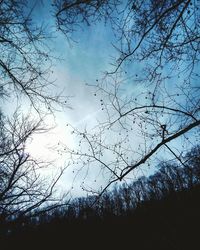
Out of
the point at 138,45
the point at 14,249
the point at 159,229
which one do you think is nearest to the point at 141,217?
the point at 159,229

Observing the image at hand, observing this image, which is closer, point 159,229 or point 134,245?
point 134,245

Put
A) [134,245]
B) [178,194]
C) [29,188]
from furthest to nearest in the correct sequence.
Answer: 1. [178,194]
2. [134,245]
3. [29,188]

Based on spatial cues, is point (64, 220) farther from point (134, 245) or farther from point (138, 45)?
point (138, 45)

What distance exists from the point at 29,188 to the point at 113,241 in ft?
17.4

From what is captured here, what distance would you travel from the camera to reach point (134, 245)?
29.3ft

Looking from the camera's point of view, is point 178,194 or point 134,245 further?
point 178,194

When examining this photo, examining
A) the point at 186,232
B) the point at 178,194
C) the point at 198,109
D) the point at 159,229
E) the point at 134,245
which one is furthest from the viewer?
the point at 178,194

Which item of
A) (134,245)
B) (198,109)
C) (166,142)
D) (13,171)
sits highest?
(13,171)

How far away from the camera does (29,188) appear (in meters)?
6.78

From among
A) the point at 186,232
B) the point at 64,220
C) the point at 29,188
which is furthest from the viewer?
the point at 64,220

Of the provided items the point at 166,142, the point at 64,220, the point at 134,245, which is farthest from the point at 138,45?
the point at 64,220

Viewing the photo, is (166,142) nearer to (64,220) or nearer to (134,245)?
(134,245)

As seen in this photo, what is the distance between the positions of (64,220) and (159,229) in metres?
5.07

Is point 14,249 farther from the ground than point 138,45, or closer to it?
closer to it
